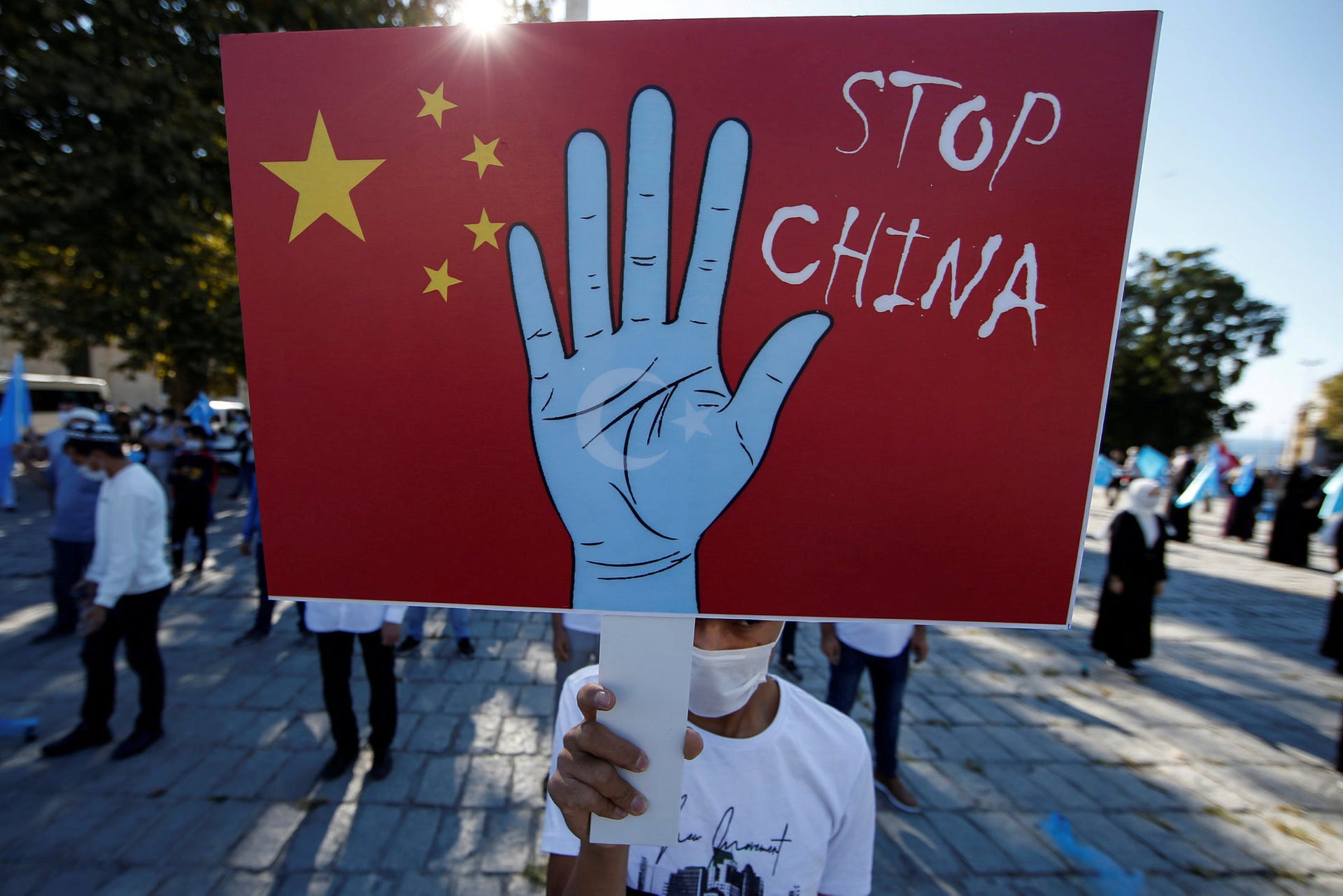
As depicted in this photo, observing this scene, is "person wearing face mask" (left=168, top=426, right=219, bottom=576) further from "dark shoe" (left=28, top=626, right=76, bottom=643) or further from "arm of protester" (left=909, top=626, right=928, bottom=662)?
"arm of protester" (left=909, top=626, right=928, bottom=662)


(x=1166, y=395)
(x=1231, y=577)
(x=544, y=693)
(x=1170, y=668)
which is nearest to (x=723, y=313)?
(x=544, y=693)

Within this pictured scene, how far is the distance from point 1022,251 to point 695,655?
1.06 metres

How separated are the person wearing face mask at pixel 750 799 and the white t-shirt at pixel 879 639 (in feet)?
6.42

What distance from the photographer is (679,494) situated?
1047 millimetres

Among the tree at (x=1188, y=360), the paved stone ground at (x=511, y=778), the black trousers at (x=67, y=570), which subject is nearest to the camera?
the paved stone ground at (x=511, y=778)

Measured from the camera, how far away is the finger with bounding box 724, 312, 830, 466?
1.01 m

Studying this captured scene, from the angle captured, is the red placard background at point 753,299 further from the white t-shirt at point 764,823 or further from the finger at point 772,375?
the white t-shirt at point 764,823

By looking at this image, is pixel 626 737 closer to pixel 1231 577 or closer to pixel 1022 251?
pixel 1022 251

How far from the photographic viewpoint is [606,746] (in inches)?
40.1

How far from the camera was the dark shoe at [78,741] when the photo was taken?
3.51 m

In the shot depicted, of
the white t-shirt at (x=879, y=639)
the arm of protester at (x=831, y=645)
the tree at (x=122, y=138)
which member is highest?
the tree at (x=122, y=138)

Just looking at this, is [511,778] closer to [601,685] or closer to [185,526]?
[601,685]

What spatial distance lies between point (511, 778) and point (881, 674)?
226 centimetres

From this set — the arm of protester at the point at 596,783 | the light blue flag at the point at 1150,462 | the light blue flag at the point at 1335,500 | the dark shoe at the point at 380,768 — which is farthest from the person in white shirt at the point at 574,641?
the light blue flag at the point at 1150,462
